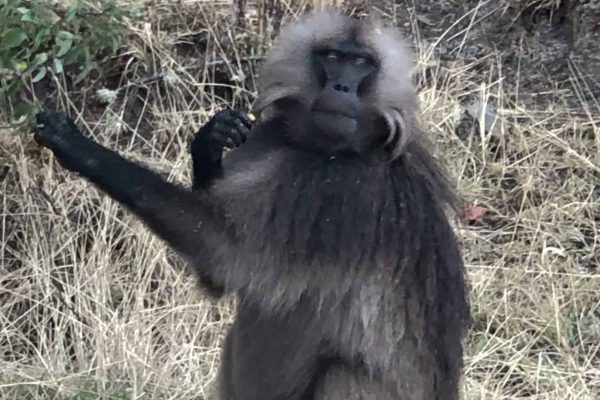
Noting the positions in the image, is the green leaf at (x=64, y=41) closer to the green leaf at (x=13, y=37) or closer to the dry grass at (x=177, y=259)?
the green leaf at (x=13, y=37)

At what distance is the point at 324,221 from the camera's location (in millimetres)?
3734

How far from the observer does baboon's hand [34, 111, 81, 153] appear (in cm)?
390

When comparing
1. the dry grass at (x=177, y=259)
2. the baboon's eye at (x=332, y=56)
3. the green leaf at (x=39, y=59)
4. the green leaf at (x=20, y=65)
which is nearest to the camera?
the baboon's eye at (x=332, y=56)

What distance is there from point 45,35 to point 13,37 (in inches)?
10.0

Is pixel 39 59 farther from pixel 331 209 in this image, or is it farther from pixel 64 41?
pixel 331 209

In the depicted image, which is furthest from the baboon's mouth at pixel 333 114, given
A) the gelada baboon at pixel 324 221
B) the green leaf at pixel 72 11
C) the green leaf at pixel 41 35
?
the green leaf at pixel 41 35

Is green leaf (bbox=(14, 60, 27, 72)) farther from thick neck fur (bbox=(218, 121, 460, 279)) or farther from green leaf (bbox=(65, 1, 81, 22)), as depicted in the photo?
thick neck fur (bbox=(218, 121, 460, 279))

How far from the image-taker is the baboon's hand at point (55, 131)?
3.90 m

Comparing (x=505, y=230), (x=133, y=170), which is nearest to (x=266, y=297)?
(x=133, y=170)

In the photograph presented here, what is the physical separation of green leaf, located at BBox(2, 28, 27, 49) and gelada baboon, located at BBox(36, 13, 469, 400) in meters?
0.63

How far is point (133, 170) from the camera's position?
382cm

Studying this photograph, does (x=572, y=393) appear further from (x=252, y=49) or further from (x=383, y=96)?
(x=252, y=49)

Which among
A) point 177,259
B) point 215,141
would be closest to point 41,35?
point 215,141

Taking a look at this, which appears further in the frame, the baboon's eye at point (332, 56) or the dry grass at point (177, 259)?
the dry grass at point (177, 259)
